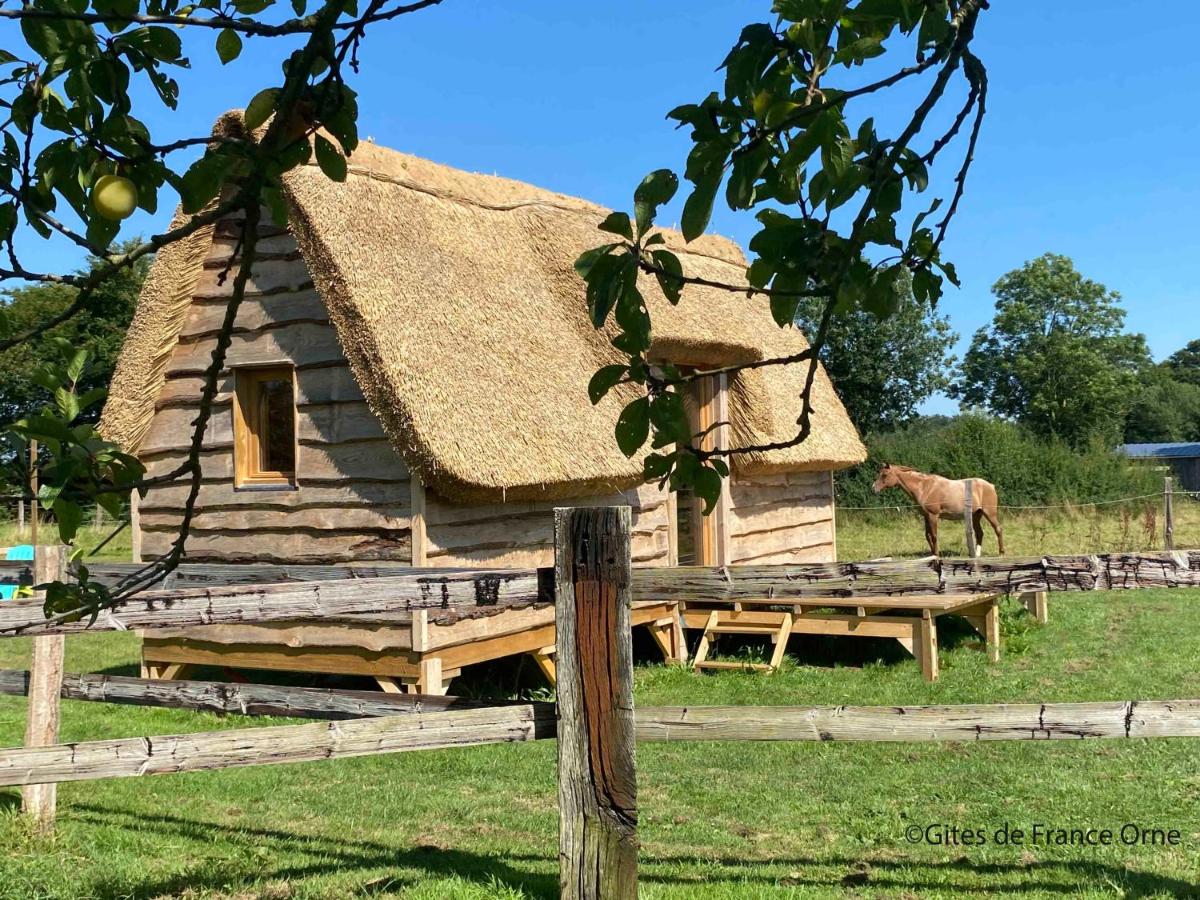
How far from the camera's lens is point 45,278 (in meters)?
1.17

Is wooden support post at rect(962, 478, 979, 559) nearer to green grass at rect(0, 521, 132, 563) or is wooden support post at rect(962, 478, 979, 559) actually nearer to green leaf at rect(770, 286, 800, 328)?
green grass at rect(0, 521, 132, 563)

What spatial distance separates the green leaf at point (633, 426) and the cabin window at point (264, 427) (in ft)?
27.3

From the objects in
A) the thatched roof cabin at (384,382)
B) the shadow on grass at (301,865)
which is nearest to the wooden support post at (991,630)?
the thatched roof cabin at (384,382)

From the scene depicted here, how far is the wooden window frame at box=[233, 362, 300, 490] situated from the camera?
9.35m

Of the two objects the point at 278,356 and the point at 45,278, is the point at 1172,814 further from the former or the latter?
the point at 278,356

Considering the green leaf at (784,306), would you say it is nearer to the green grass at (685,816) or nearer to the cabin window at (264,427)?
the green grass at (685,816)

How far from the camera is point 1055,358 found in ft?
171

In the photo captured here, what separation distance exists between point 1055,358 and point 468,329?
161 ft

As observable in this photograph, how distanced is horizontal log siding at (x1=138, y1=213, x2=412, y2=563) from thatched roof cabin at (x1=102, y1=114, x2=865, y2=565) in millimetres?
17

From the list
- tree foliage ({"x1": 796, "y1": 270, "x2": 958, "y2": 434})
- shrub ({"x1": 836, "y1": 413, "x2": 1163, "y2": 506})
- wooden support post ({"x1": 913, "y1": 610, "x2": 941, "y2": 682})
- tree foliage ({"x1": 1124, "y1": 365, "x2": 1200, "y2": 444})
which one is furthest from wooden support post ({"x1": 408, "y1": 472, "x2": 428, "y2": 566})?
tree foliage ({"x1": 1124, "y1": 365, "x2": 1200, "y2": 444})

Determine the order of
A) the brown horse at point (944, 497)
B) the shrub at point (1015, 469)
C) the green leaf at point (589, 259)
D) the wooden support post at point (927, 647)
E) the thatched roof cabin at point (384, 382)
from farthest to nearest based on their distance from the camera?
1. the shrub at point (1015, 469)
2. the brown horse at point (944, 497)
3. the wooden support post at point (927, 647)
4. the thatched roof cabin at point (384, 382)
5. the green leaf at point (589, 259)

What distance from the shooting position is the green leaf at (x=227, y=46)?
1.36 m

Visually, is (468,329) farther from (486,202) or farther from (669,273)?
(669,273)

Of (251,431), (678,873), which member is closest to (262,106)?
(678,873)
